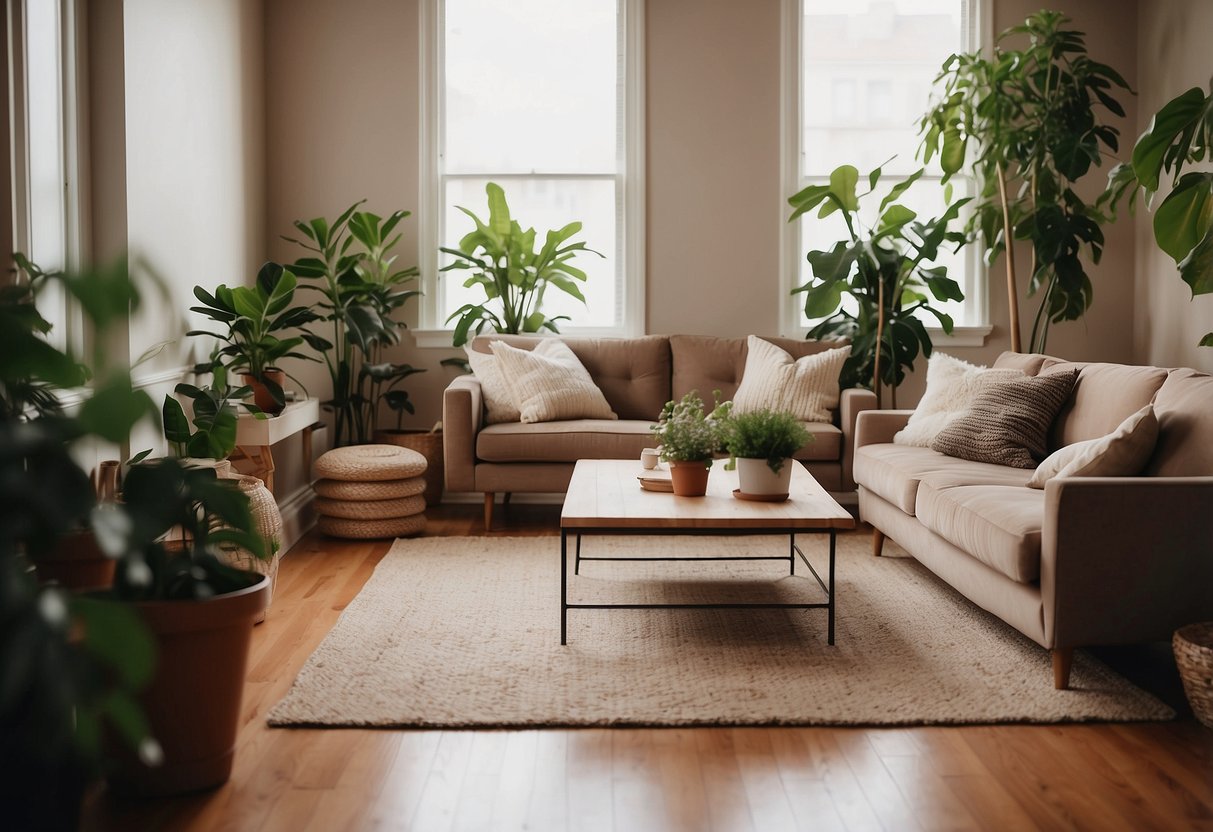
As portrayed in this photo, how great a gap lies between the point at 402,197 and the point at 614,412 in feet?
5.46

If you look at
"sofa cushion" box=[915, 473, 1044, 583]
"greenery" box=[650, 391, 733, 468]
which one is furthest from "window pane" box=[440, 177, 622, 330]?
"sofa cushion" box=[915, 473, 1044, 583]

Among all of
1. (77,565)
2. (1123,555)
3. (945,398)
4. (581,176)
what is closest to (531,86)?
(581,176)

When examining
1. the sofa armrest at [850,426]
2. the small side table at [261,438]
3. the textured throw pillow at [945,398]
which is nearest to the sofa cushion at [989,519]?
the textured throw pillow at [945,398]

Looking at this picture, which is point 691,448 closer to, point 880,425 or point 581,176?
point 880,425

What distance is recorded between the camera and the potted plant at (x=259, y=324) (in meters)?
4.26

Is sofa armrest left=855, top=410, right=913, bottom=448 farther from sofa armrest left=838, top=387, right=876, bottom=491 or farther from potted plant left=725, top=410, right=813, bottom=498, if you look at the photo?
potted plant left=725, top=410, right=813, bottom=498

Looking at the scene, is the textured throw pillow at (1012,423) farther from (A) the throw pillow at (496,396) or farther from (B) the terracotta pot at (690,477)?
(A) the throw pillow at (496,396)

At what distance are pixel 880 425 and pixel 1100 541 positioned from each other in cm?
182

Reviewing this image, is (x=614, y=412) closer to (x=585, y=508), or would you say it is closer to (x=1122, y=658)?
(x=585, y=508)

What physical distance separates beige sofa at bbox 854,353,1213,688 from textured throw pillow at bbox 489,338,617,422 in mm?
1982

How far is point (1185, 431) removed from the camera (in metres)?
3.16

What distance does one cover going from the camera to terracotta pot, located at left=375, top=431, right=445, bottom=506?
5523 mm

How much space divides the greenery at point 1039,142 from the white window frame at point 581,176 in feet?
4.90

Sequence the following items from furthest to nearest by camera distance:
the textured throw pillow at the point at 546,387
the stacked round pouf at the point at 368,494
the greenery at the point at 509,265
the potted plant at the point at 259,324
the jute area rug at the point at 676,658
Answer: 1. the greenery at the point at 509,265
2. the textured throw pillow at the point at 546,387
3. the stacked round pouf at the point at 368,494
4. the potted plant at the point at 259,324
5. the jute area rug at the point at 676,658
